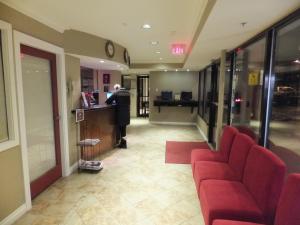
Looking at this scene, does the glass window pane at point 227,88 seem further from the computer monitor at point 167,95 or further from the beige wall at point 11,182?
the computer monitor at point 167,95

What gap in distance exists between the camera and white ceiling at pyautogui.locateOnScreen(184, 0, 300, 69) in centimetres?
175

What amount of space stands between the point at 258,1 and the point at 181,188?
2687 mm

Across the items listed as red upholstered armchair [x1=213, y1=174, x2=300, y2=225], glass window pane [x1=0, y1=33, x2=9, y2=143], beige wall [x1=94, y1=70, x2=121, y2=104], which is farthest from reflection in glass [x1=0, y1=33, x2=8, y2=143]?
Result: beige wall [x1=94, y1=70, x2=121, y2=104]

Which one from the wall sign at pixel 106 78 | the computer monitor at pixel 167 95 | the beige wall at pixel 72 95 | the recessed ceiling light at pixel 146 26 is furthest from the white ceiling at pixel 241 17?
the computer monitor at pixel 167 95

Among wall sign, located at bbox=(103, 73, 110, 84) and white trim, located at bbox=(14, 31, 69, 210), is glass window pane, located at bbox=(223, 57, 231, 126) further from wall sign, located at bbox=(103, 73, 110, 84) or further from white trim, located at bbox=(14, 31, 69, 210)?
wall sign, located at bbox=(103, 73, 110, 84)

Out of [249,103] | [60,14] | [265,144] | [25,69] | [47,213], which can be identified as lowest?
[47,213]

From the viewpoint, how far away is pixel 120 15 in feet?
9.59

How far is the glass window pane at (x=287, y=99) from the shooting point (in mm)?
2127

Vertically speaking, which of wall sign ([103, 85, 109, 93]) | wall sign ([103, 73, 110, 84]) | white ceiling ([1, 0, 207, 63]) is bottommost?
wall sign ([103, 85, 109, 93])

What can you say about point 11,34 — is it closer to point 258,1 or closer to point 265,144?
point 258,1

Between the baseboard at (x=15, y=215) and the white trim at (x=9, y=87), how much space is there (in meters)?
0.81

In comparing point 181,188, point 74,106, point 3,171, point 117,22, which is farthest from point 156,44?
point 3,171

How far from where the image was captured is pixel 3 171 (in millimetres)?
2287

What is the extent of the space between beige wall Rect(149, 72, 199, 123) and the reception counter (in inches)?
159
